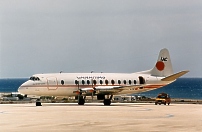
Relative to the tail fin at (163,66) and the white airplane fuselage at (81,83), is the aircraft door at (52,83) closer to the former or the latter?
the white airplane fuselage at (81,83)

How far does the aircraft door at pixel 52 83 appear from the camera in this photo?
2183 inches

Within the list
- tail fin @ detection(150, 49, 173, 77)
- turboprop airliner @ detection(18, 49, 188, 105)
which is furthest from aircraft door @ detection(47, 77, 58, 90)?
tail fin @ detection(150, 49, 173, 77)

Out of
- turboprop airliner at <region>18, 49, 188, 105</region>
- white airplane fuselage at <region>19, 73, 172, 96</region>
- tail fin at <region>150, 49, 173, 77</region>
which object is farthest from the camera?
tail fin at <region>150, 49, 173, 77</region>

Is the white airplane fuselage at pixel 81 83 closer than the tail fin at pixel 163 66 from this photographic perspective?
Yes

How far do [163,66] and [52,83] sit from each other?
15.1 metres

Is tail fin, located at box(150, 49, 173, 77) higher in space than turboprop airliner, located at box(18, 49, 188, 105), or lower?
higher

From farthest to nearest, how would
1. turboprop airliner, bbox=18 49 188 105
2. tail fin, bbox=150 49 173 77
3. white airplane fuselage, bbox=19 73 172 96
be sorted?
tail fin, bbox=150 49 173 77, turboprop airliner, bbox=18 49 188 105, white airplane fuselage, bbox=19 73 172 96

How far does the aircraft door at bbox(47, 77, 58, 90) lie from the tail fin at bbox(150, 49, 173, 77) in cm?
1289

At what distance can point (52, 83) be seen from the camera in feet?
182

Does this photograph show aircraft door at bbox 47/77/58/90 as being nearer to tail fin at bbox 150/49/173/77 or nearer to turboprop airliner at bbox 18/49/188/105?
turboprop airliner at bbox 18/49/188/105

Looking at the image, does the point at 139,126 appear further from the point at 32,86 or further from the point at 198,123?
the point at 32,86

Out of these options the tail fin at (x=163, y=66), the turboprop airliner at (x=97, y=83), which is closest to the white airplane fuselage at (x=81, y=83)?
the turboprop airliner at (x=97, y=83)

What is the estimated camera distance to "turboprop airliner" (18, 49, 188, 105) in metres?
55.4

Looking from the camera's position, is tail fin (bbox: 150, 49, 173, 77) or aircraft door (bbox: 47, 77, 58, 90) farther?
tail fin (bbox: 150, 49, 173, 77)
